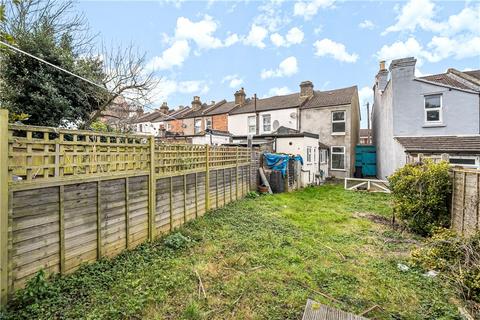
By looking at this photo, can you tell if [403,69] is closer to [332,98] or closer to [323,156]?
[332,98]

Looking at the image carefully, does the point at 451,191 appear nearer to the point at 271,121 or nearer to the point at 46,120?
the point at 46,120

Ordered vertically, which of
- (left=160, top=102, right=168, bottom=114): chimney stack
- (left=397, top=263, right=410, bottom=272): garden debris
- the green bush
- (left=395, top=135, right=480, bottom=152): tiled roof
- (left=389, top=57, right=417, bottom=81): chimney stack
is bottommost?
(left=397, top=263, right=410, bottom=272): garden debris

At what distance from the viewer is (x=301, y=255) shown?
4.83 metres

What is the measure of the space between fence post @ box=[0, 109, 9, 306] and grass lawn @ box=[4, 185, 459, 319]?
11.1 inches

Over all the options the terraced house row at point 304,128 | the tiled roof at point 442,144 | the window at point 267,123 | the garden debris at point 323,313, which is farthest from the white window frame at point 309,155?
the garden debris at point 323,313

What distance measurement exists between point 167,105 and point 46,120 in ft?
83.1

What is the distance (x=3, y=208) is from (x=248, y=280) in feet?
10.9

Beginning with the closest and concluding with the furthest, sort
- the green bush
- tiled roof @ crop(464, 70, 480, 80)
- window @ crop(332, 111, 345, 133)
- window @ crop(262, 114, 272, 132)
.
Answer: the green bush, tiled roof @ crop(464, 70, 480, 80), window @ crop(332, 111, 345, 133), window @ crop(262, 114, 272, 132)

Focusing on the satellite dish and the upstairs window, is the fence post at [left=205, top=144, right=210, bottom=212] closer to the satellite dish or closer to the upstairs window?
the upstairs window

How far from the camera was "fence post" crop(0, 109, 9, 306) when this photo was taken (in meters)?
2.52

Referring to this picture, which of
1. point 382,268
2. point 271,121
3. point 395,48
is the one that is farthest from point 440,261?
point 271,121

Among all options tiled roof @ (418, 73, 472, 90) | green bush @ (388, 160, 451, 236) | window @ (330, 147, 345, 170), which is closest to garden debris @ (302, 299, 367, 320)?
green bush @ (388, 160, 451, 236)

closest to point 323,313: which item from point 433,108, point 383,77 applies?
point 433,108

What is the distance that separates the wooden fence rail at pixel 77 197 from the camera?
270 centimetres
